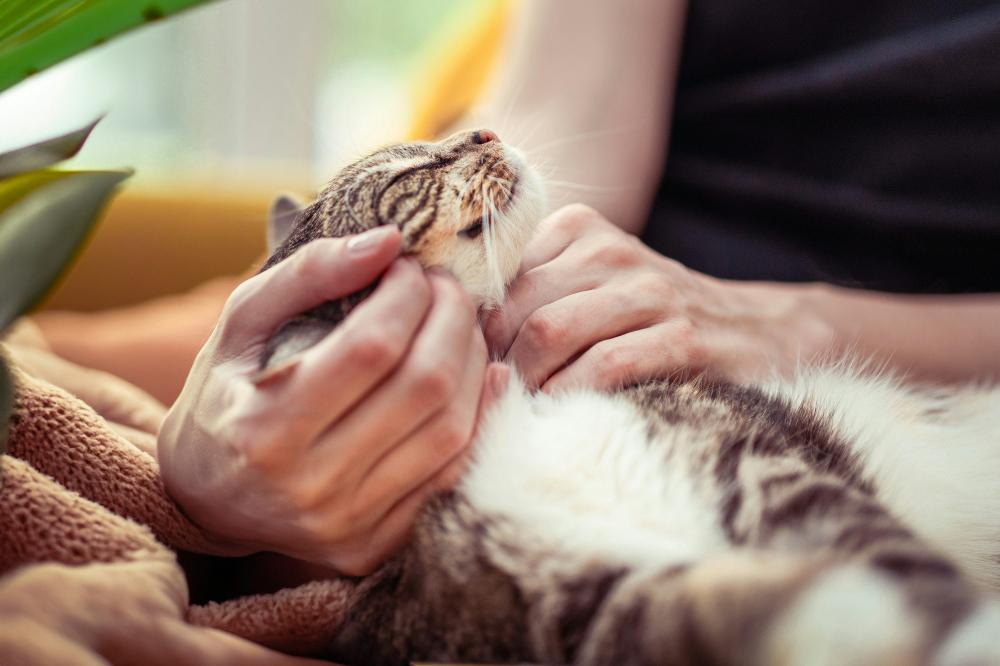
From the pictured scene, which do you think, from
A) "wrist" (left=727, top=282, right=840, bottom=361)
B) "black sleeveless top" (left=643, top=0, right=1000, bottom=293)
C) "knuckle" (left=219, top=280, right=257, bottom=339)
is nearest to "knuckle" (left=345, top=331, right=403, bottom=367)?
"knuckle" (left=219, top=280, right=257, bottom=339)

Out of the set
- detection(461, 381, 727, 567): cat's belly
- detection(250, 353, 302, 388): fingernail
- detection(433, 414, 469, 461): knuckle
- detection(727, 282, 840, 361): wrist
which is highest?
detection(250, 353, 302, 388): fingernail

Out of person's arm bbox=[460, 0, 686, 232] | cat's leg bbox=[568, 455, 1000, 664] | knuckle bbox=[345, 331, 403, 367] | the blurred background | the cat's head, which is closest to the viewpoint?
cat's leg bbox=[568, 455, 1000, 664]

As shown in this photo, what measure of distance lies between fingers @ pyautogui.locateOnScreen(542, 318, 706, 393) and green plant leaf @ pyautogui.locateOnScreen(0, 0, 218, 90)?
45 centimetres

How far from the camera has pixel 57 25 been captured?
0.48m

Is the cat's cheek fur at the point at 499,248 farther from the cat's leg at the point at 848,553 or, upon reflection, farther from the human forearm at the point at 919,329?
the human forearm at the point at 919,329

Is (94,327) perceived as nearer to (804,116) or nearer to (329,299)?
(329,299)

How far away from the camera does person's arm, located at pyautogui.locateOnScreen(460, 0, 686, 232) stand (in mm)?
1238

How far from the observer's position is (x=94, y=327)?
1.36 metres

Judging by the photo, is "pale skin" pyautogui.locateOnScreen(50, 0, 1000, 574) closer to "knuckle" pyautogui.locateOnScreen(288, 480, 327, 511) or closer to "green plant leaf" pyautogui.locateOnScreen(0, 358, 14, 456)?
"knuckle" pyautogui.locateOnScreen(288, 480, 327, 511)

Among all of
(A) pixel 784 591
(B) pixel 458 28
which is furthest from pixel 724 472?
(B) pixel 458 28

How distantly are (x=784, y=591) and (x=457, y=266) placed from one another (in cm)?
41

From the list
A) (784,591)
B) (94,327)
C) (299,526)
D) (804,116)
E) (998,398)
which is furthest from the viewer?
(94,327)

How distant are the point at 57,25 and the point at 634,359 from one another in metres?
0.54

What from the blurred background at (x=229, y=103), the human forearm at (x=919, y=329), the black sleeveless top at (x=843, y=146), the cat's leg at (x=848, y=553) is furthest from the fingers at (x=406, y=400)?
the blurred background at (x=229, y=103)
